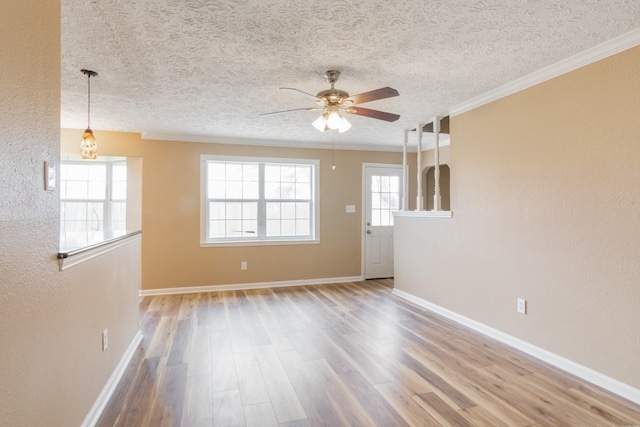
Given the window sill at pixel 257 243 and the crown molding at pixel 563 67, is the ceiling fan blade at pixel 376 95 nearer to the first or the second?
the crown molding at pixel 563 67

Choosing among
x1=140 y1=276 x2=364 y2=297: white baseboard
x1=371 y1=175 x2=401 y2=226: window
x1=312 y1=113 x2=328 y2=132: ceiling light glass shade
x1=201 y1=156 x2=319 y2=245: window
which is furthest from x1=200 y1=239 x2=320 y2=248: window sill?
x1=312 y1=113 x2=328 y2=132: ceiling light glass shade

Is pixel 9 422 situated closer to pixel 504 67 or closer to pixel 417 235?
pixel 504 67

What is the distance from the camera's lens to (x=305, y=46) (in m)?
2.31

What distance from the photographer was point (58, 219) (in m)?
1.54

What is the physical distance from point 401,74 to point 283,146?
292 cm

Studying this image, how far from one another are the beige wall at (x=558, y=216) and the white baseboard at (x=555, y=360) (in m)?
0.04

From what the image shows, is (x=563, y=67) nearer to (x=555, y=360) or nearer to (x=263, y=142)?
(x=555, y=360)

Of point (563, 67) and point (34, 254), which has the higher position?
point (563, 67)

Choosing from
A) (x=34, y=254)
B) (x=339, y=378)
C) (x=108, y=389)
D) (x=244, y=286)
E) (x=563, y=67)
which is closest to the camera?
(x=34, y=254)

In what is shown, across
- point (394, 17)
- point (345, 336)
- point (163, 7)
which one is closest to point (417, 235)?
point (345, 336)

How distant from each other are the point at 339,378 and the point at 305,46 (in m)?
2.34

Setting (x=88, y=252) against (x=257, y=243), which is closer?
(x=88, y=252)

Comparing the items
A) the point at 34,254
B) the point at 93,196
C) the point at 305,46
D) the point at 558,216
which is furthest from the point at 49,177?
the point at 93,196

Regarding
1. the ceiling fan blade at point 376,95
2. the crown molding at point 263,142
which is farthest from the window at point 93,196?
the ceiling fan blade at point 376,95
